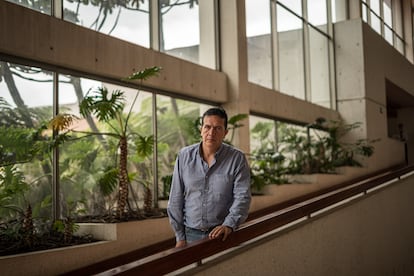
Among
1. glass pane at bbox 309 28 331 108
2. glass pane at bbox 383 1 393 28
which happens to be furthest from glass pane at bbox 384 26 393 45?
glass pane at bbox 309 28 331 108

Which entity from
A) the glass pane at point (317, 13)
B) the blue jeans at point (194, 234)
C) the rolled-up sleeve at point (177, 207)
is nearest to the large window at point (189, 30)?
the rolled-up sleeve at point (177, 207)

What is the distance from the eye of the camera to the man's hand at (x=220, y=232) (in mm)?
3004

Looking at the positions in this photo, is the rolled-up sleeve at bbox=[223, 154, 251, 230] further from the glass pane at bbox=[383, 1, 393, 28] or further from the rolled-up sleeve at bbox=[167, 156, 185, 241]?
the glass pane at bbox=[383, 1, 393, 28]

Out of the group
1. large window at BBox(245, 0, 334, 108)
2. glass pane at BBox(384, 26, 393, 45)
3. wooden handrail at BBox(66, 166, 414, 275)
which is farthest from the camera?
glass pane at BBox(384, 26, 393, 45)

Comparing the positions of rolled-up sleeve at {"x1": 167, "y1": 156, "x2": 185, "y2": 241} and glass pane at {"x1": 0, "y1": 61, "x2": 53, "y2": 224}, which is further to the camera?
glass pane at {"x1": 0, "y1": 61, "x2": 53, "y2": 224}

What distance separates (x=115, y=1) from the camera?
292 inches

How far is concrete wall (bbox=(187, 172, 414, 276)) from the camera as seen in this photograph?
12.1 feet

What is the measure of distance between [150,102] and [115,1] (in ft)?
4.96

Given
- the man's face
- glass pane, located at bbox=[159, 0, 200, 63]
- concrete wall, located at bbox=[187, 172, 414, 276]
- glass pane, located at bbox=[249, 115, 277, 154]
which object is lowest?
concrete wall, located at bbox=[187, 172, 414, 276]

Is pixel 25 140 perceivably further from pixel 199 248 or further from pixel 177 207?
pixel 199 248

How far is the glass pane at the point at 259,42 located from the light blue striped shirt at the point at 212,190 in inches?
304

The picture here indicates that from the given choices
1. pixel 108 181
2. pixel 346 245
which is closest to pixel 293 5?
pixel 108 181

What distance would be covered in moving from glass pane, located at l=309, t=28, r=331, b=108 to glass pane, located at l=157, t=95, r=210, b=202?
6629mm

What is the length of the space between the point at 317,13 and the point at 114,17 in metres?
8.70
